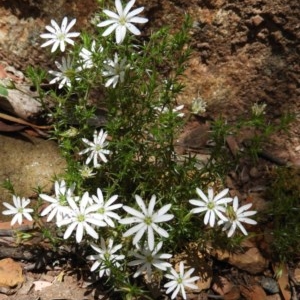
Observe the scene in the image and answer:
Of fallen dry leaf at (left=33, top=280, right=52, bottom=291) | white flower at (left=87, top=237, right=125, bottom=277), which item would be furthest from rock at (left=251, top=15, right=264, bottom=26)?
fallen dry leaf at (left=33, top=280, right=52, bottom=291)

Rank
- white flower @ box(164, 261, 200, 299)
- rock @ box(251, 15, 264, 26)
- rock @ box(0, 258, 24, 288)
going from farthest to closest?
1. rock @ box(251, 15, 264, 26)
2. rock @ box(0, 258, 24, 288)
3. white flower @ box(164, 261, 200, 299)

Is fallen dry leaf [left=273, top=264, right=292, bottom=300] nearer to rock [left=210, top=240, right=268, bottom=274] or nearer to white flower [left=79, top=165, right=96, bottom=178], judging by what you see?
rock [left=210, top=240, right=268, bottom=274]

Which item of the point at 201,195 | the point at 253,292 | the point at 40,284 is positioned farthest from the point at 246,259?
the point at 40,284

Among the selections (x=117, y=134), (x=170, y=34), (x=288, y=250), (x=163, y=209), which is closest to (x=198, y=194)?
(x=163, y=209)

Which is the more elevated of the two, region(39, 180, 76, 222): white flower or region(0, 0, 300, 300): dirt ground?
region(0, 0, 300, 300): dirt ground

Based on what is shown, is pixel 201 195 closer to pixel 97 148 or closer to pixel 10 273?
pixel 97 148

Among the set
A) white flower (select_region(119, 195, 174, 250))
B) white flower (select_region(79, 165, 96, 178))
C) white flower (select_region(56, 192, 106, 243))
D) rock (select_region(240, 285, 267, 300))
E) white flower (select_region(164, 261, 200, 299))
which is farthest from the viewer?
rock (select_region(240, 285, 267, 300))

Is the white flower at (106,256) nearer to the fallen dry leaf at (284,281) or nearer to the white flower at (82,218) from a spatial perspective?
the white flower at (82,218)
